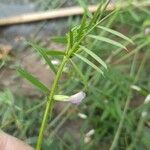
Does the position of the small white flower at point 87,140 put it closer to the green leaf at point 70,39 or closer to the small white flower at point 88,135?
the small white flower at point 88,135

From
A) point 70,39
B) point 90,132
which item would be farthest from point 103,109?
point 70,39

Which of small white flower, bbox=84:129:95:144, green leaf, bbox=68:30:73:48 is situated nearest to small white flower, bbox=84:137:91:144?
small white flower, bbox=84:129:95:144

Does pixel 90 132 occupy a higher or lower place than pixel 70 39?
lower

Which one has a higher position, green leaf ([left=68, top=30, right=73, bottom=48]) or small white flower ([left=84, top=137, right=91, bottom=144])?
green leaf ([left=68, top=30, right=73, bottom=48])

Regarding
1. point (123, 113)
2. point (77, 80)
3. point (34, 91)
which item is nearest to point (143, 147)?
point (123, 113)

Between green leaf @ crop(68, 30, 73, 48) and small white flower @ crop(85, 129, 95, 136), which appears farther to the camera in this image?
small white flower @ crop(85, 129, 95, 136)

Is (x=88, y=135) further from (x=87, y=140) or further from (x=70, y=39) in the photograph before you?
(x=70, y=39)

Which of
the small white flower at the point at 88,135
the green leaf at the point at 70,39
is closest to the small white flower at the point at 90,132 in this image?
the small white flower at the point at 88,135

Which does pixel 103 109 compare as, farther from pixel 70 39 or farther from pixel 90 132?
pixel 70 39

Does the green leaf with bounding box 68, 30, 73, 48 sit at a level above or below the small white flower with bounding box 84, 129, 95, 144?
above

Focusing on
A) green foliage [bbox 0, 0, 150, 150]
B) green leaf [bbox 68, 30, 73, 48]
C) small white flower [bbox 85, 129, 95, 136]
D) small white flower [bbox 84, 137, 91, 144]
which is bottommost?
small white flower [bbox 84, 137, 91, 144]

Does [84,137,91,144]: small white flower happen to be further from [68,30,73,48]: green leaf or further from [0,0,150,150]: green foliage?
[68,30,73,48]: green leaf

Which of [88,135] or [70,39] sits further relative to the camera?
[88,135]

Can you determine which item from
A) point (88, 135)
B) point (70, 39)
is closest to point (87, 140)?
point (88, 135)
